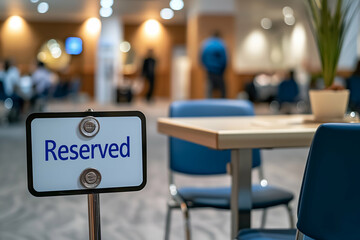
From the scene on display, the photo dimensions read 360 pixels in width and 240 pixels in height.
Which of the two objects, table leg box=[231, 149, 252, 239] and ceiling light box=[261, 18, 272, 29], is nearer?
table leg box=[231, 149, 252, 239]

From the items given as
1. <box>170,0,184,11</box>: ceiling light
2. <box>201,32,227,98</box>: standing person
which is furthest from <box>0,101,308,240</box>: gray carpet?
<box>201,32,227,98</box>: standing person

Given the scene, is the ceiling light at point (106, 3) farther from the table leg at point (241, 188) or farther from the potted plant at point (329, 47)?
the potted plant at point (329, 47)

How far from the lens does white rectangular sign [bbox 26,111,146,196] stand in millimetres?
811

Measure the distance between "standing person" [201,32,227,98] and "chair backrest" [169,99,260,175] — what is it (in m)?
6.90

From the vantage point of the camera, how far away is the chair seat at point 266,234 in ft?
4.69

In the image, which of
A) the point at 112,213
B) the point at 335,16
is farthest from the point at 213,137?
the point at 112,213

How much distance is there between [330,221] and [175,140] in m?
1.22

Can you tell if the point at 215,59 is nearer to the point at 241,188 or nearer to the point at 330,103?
the point at 330,103

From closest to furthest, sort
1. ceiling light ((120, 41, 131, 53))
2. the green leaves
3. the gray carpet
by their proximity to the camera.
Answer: the green leaves → the gray carpet → ceiling light ((120, 41, 131, 53))

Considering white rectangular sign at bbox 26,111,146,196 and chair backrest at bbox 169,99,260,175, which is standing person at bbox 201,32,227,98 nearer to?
chair backrest at bbox 169,99,260,175

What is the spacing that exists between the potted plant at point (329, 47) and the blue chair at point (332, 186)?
2.61ft

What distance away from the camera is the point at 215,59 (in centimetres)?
933

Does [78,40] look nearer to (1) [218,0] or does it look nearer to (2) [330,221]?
(2) [330,221]

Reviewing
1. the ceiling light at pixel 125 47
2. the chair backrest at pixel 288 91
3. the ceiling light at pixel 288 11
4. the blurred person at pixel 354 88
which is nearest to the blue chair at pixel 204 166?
the blurred person at pixel 354 88
